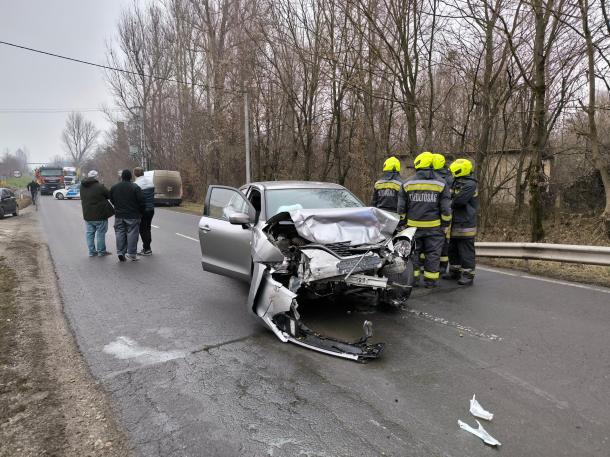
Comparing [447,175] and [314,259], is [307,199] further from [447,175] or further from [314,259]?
[447,175]

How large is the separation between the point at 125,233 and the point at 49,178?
144 ft

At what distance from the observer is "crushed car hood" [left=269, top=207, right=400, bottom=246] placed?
178 inches

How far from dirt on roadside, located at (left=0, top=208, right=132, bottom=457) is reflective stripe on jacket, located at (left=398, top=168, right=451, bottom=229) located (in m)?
4.54

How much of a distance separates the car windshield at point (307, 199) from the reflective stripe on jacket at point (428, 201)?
0.88 metres

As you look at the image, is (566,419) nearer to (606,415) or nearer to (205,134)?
(606,415)

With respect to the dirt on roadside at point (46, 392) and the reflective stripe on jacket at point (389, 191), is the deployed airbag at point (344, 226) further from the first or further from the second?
the dirt on roadside at point (46, 392)

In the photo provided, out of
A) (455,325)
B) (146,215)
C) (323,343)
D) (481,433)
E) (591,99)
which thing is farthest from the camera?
→ (591,99)

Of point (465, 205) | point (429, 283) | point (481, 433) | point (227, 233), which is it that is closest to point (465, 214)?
point (465, 205)

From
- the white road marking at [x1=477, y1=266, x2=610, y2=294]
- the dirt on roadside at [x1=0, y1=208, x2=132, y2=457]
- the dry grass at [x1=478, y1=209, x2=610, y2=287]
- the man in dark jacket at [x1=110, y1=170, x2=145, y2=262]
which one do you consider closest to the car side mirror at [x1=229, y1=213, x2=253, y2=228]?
the dirt on roadside at [x1=0, y1=208, x2=132, y2=457]

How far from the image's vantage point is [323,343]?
407 cm

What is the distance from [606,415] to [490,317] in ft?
6.77

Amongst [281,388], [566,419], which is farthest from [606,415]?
[281,388]

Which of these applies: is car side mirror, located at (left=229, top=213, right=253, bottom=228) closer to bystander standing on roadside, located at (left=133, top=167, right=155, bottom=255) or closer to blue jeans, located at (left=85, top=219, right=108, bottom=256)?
bystander standing on roadside, located at (left=133, top=167, right=155, bottom=255)

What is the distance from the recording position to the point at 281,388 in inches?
133
